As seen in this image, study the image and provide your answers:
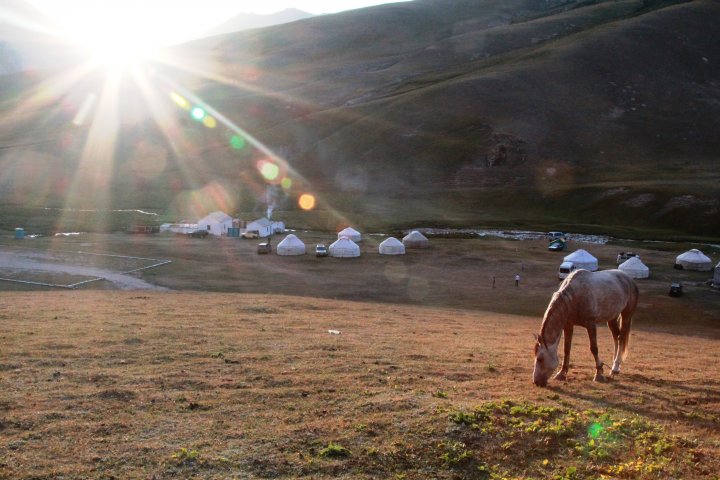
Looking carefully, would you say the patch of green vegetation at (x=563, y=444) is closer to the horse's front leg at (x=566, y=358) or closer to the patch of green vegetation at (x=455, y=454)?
the patch of green vegetation at (x=455, y=454)

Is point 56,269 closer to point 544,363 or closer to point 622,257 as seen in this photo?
point 544,363

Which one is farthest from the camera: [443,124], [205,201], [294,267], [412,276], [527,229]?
[443,124]

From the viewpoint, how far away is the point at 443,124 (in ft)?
509

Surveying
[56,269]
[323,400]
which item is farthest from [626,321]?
[56,269]

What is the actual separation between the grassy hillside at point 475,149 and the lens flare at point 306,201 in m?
2.16

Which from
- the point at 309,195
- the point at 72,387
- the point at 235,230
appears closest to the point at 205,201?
the point at 309,195

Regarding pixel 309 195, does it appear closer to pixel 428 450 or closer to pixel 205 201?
pixel 205 201

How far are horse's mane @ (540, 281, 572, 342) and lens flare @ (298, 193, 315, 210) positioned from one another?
99869mm

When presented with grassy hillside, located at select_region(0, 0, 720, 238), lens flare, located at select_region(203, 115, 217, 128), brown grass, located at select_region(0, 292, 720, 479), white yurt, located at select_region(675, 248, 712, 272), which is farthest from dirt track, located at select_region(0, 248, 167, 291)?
lens flare, located at select_region(203, 115, 217, 128)

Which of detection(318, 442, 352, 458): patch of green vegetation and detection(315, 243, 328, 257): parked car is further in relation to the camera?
detection(315, 243, 328, 257): parked car

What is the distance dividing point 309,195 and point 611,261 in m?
71.1

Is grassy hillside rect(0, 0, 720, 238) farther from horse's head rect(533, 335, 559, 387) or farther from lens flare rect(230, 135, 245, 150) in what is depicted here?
horse's head rect(533, 335, 559, 387)

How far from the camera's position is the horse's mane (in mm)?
15568

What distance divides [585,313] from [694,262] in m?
49.4
